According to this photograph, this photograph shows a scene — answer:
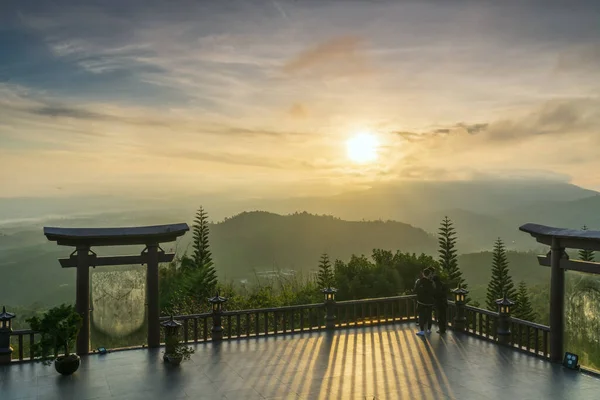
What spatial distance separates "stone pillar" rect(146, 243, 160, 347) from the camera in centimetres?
1234

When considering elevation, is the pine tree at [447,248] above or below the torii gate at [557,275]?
below

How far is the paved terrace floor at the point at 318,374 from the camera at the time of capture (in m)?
9.25

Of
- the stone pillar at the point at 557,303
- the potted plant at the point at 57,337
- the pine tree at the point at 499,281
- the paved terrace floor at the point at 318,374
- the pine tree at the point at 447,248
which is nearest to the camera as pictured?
the paved terrace floor at the point at 318,374

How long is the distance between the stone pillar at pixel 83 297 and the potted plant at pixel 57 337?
1.27m

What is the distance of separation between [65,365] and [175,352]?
6.65 feet

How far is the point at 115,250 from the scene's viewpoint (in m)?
12.4

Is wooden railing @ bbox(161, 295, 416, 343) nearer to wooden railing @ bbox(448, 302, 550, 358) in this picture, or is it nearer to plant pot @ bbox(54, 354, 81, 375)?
wooden railing @ bbox(448, 302, 550, 358)

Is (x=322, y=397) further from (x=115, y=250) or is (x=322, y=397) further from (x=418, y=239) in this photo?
(x=418, y=239)

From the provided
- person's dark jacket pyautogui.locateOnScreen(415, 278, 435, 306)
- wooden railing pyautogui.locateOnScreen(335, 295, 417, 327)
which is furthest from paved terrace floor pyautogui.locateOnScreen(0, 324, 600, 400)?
wooden railing pyautogui.locateOnScreen(335, 295, 417, 327)

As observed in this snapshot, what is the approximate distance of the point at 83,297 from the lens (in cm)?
1186

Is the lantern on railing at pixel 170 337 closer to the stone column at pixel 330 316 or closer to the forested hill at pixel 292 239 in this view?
the stone column at pixel 330 316

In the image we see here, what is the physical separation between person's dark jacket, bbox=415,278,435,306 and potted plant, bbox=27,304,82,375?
7671mm

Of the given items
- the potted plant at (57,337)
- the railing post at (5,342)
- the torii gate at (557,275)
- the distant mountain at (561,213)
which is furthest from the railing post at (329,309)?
the distant mountain at (561,213)

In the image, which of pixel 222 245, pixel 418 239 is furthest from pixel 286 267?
pixel 418 239
